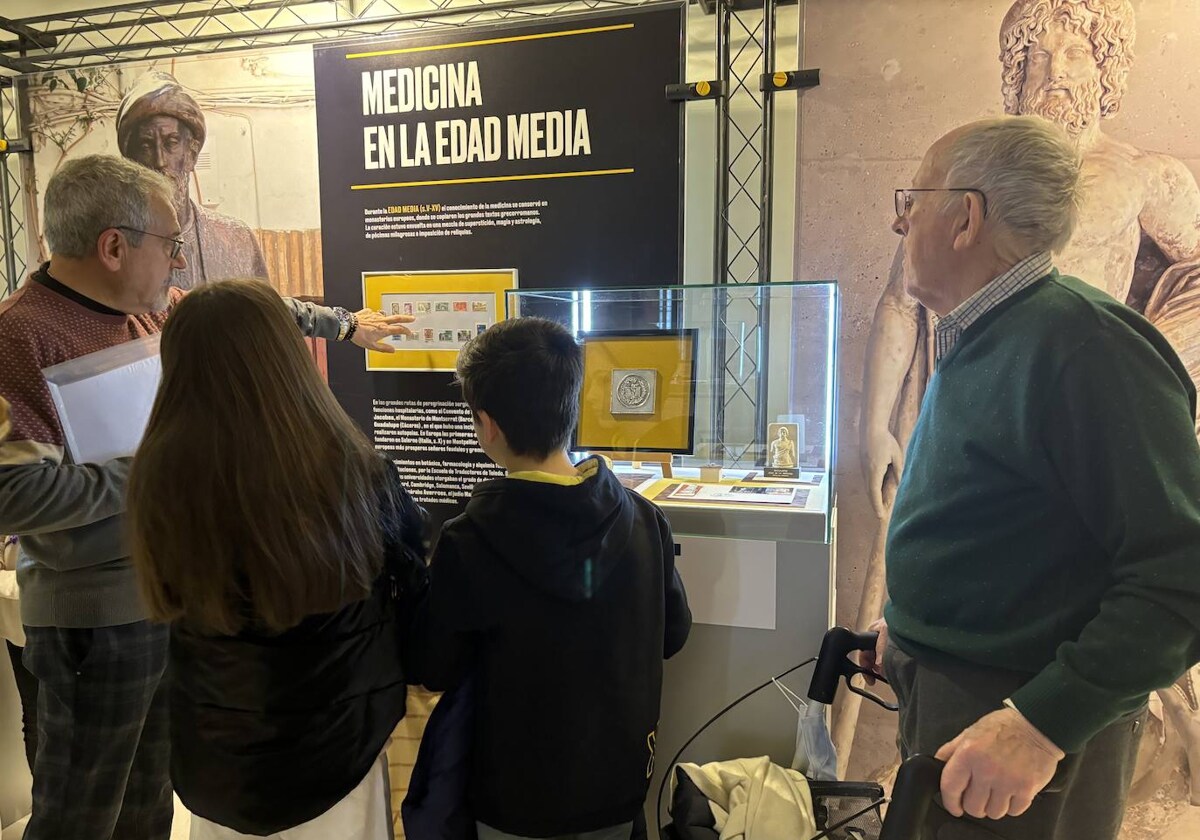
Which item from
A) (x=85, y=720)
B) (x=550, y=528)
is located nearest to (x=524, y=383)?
(x=550, y=528)

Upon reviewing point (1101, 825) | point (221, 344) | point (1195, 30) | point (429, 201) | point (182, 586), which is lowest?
point (1101, 825)

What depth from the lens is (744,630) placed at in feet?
5.16

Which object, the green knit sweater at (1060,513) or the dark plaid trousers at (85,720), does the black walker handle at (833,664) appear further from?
the dark plaid trousers at (85,720)

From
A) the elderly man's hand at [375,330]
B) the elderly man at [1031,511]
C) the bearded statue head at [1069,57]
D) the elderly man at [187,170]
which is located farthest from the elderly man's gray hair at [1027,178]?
the elderly man at [187,170]

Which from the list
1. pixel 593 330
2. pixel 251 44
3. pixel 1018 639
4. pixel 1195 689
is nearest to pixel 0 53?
pixel 251 44

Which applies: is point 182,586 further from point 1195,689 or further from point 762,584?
point 1195,689

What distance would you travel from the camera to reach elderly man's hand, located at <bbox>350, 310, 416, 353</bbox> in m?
2.36

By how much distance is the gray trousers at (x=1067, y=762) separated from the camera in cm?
104

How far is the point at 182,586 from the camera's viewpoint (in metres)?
1.10

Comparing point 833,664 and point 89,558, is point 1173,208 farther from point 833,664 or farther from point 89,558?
point 89,558

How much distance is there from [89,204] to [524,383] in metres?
1.03

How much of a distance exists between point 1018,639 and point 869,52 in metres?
2.04

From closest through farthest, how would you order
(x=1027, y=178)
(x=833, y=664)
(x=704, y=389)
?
(x=1027, y=178)
(x=833, y=664)
(x=704, y=389)

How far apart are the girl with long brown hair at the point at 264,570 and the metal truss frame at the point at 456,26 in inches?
35.9
